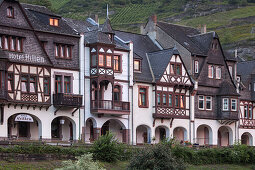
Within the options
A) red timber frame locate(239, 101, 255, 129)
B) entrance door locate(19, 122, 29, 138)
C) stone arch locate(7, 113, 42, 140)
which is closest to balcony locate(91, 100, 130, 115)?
stone arch locate(7, 113, 42, 140)

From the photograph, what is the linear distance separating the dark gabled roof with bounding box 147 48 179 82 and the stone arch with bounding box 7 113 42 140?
15.1 meters

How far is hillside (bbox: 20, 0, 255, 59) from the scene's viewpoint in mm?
164913

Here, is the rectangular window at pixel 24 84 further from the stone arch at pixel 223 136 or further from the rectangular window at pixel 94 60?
the stone arch at pixel 223 136

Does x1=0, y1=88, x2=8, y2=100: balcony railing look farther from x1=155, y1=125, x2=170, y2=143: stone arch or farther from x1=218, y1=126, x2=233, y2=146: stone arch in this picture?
x1=218, y1=126, x2=233, y2=146: stone arch

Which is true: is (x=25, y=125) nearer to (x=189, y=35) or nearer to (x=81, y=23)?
(x=81, y=23)

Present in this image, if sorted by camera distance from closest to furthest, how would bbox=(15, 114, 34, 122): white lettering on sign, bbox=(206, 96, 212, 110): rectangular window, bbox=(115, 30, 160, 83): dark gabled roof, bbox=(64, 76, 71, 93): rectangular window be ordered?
1. bbox=(15, 114, 34, 122): white lettering on sign
2. bbox=(64, 76, 71, 93): rectangular window
3. bbox=(115, 30, 160, 83): dark gabled roof
4. bbox=(206, 96, 212, 110): rectangular window

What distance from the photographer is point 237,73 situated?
84.6 meters

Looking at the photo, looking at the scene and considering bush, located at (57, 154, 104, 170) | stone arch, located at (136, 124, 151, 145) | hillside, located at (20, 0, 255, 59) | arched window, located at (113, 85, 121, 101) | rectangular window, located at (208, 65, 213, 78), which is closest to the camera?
bush, located at (57, 154, 104, 170)

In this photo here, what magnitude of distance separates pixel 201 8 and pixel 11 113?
139 m

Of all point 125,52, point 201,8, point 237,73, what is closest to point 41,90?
point 125,52

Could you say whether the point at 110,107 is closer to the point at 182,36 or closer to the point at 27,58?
the point at 27,58

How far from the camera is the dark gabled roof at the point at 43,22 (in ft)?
205

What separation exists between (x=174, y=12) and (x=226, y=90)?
115 meters

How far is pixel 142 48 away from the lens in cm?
7506
